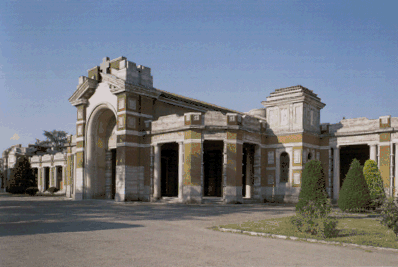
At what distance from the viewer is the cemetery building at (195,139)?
99.7ft

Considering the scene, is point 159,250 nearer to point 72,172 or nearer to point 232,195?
point 232,195

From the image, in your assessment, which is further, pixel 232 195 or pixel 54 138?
pixel 54 138

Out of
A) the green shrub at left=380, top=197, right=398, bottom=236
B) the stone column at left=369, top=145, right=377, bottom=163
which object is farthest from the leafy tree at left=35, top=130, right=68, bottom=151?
the green shrub at left=380, top=197, right=398, bottom=236

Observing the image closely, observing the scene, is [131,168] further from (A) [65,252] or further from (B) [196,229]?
(A) [65,252]

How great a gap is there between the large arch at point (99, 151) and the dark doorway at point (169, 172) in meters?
6.17

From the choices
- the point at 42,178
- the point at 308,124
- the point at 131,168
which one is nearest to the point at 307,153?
the point at 308,124

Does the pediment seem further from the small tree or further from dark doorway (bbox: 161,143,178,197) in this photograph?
the small tree

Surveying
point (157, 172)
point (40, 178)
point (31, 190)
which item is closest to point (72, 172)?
point (157, 172)

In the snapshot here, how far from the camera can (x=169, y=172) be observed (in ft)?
141

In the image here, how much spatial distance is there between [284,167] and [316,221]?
21.7m

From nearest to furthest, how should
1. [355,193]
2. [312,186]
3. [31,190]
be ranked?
[312,186] < [355,193] < [31,190]

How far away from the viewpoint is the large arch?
37.3 m

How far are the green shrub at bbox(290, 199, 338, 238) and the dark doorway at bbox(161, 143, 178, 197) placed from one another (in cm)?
2870

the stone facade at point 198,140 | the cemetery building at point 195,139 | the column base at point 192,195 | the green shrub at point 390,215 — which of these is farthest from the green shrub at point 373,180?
the column base at point 192,195
